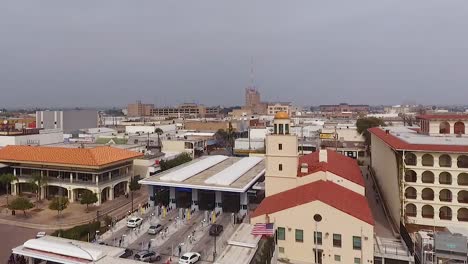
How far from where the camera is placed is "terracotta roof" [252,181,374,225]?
111 feet

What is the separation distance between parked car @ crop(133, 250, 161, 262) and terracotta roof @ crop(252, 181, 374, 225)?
415 inches

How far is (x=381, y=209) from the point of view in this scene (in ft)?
161

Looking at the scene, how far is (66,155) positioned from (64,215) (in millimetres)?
11395

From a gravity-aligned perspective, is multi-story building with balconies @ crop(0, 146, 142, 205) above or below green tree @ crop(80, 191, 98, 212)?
above

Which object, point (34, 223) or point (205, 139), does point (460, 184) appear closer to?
point (34, 223)

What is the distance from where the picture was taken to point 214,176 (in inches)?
1989

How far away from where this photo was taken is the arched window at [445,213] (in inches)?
1507

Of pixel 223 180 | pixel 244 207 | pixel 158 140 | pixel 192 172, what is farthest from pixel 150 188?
pixel 158 140

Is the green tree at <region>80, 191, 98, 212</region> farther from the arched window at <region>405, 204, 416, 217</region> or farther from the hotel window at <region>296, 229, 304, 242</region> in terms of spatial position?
the arched window at <region>405, 204, 416, 217</region>

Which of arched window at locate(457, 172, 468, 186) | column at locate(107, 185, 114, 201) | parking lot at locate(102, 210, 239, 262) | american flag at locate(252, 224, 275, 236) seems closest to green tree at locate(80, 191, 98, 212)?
column at locate(107, 185, 114, 201)

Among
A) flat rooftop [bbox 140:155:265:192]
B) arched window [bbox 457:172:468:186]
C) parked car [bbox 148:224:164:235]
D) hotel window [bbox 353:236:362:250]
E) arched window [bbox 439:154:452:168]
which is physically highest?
arched window [bbox 439:154:452:168]

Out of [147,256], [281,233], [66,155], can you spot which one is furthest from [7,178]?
[281,233]

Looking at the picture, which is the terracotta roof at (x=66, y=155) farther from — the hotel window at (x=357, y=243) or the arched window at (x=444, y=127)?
the arched window at (x=444, y=127)

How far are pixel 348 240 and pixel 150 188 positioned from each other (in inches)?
1152
